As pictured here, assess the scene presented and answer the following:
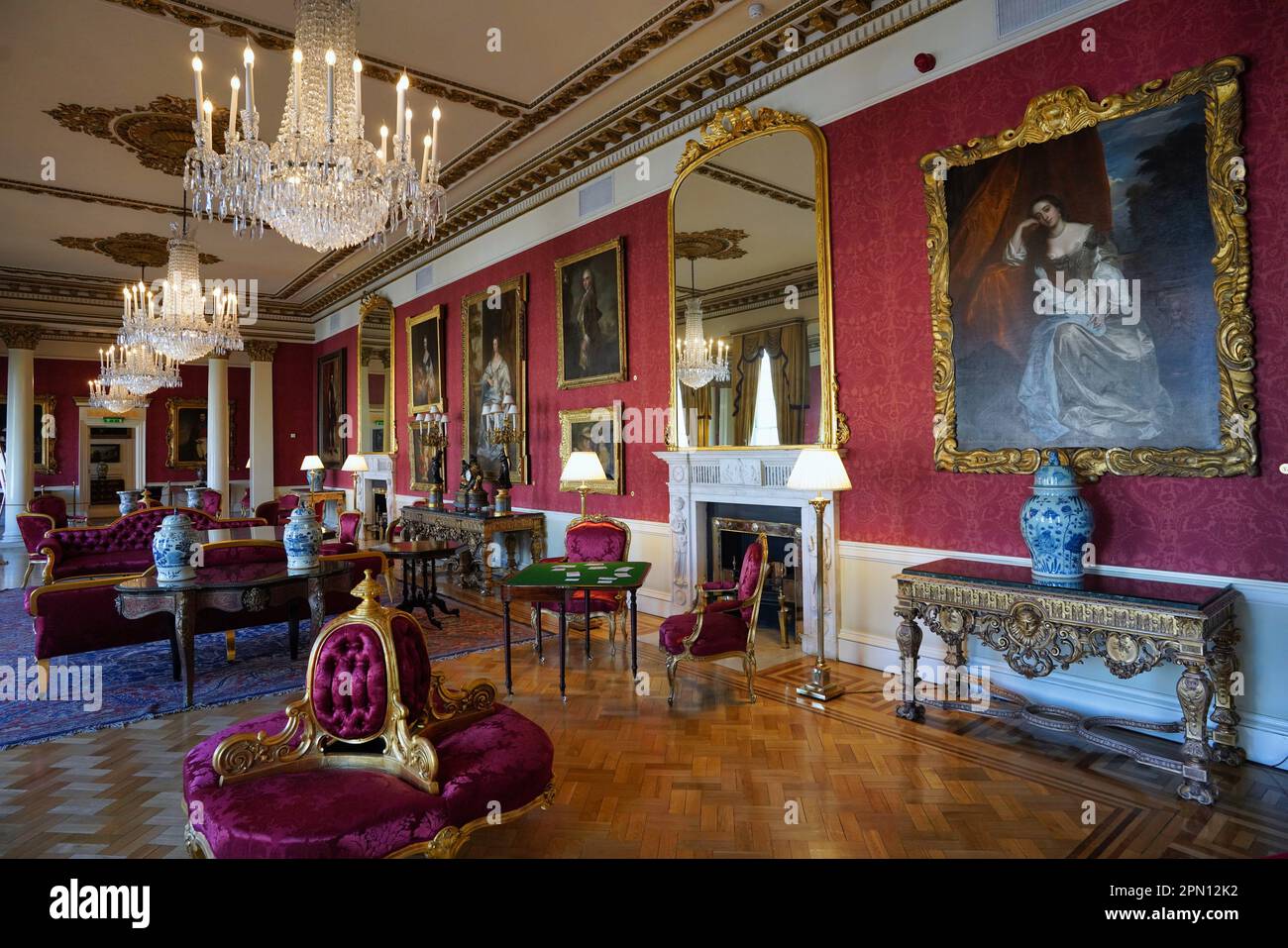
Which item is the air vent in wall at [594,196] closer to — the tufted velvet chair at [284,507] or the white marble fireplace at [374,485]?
the tufted velvet chair at [284,507]

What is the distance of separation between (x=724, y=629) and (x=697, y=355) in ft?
8.85

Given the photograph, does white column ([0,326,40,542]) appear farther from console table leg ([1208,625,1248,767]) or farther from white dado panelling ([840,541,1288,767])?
console table leg ([1208,625,1248,767])

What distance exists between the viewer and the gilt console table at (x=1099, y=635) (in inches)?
114

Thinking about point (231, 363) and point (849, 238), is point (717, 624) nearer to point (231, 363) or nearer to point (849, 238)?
point (849, 238)

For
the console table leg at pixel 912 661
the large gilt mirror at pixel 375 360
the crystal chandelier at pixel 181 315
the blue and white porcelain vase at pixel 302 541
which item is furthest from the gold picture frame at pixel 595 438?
the large gilt mirror at pixel 375 360

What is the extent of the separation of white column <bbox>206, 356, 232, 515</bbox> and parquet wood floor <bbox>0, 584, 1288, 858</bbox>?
11693 mm

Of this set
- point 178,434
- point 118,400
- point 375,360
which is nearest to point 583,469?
point 375,360

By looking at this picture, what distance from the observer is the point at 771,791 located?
3004 mm

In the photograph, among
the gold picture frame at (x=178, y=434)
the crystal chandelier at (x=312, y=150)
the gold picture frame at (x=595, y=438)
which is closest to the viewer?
the crystal chandelier at (x=312, y=150)

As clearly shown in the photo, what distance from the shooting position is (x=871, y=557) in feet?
15.7

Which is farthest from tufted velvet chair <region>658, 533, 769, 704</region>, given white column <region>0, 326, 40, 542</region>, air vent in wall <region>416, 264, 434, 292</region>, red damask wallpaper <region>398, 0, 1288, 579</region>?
white column <region>0, 326, 40, 542</region>

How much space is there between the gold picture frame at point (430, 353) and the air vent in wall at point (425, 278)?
1.42 feet

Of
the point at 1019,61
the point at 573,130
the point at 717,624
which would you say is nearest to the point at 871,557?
the point at 717,624

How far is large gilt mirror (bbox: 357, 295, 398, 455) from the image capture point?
11539mm
